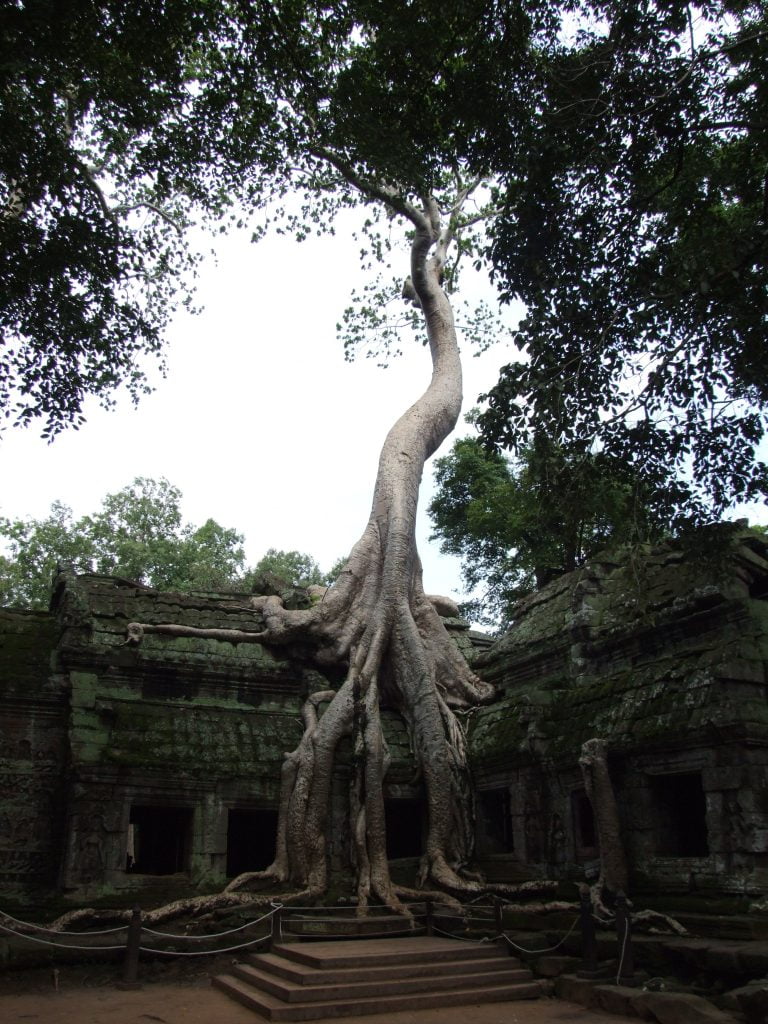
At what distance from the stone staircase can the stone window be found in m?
1.46

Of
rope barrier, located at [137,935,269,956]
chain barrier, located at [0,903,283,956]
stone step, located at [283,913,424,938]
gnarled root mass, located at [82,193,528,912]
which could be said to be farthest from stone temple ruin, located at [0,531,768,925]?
stone step, located at [283,913,424,938]

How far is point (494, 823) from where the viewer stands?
9414mm

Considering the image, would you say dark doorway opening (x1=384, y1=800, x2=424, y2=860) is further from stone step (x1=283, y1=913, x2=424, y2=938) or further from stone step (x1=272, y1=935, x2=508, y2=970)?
stone step (x1=272, y1=935, x2=508, y2=970)

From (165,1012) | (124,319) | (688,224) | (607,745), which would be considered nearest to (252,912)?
(165,1012)

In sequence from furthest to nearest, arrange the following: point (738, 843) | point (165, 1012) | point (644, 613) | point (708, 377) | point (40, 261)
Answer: point (644, 613) → point (40, 261) → point (708, 377) → point (738, 843) → point (165, 1012)

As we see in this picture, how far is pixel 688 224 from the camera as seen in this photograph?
270 inches

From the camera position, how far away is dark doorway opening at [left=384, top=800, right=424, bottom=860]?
A: 10.1m

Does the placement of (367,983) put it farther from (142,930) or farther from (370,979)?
(142,930)

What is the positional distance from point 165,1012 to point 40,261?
6039 millimetres

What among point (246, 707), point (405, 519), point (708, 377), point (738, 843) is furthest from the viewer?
point (405, 519)

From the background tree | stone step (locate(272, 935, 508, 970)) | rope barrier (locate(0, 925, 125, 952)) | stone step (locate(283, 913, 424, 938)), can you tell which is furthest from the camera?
the background tree

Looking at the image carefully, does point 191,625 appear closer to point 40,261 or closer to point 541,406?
point 40,261

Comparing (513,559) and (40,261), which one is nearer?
(40,261)

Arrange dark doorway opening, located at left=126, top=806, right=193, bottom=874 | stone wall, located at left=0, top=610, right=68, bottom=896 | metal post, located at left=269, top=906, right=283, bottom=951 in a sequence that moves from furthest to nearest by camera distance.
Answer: dark doorway opening, located at left=126, top=806, right=193, bottom=874, stone wall, located at left=0, top=610, right=68, bottom=896, metal post, located at left=269, top=906, right=283, bottom=951
